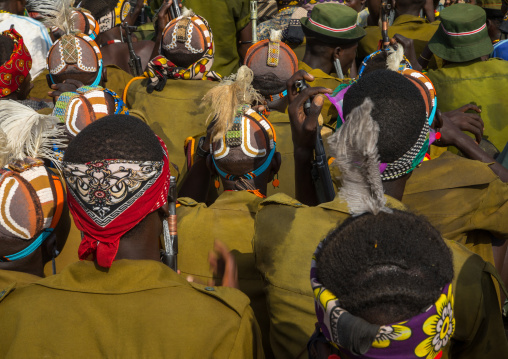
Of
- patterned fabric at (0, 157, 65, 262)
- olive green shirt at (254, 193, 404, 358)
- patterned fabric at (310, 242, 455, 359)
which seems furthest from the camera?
patterned fabric at (0, 157, 65, 262)

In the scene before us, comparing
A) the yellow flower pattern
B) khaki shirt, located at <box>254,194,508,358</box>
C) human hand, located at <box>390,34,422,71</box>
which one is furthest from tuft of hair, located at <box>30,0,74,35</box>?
the yellow flower pattern

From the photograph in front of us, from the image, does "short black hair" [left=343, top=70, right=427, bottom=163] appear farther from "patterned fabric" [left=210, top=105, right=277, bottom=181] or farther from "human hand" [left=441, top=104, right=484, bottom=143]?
"human hand" [left=441, top=104, right=484, bottom=143]

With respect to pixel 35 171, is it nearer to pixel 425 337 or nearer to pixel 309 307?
pixel 309 307

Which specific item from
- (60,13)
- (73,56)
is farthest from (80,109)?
(60,13)

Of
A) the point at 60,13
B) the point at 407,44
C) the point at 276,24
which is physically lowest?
the point at 276,24

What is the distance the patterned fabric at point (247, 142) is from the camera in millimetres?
3428

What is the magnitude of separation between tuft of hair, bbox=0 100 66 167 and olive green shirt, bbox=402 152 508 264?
1718 mm

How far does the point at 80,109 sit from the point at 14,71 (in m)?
1.11

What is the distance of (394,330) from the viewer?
163 cm

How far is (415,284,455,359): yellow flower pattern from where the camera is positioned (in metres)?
1.68

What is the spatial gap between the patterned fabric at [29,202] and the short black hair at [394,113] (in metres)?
1.43

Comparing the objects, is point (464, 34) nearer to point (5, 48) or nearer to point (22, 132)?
point (22, 132)

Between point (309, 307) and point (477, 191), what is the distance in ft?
3.27

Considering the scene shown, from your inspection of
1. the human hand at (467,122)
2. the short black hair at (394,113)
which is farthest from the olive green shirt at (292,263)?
the human hand at (467,122)
